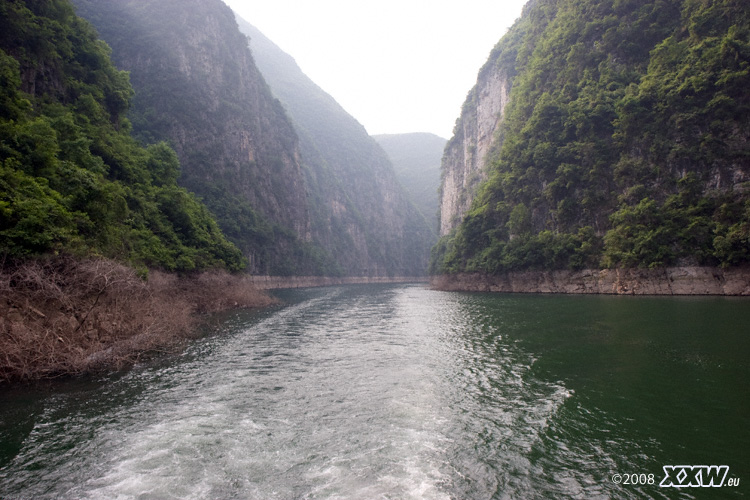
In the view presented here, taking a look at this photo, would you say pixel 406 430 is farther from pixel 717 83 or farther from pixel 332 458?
pixel 717 83

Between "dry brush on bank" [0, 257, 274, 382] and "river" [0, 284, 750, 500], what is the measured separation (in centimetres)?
97

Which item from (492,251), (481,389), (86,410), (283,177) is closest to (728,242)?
(492,251)

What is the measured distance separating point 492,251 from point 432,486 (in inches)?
2291

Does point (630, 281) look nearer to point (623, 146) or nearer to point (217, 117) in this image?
point (623, 146)

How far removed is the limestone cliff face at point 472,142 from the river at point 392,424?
274 feet

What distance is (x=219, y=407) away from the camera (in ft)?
33.2

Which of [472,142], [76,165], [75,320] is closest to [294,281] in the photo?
[472,142]

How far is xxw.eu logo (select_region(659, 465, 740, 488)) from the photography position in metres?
6.18

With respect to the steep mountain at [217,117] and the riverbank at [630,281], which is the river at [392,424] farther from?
the steep mountain at [217,117]

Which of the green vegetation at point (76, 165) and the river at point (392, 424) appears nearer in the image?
the river at point (392, 424)

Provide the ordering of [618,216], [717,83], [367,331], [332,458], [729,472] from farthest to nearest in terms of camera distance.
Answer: [618,216]
[717,83]
[367,331]
[332,458]
[729,472]

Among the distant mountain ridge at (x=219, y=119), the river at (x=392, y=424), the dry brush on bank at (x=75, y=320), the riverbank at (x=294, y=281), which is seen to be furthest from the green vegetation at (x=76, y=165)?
the distant mountain ridge at (x=219, y=119)

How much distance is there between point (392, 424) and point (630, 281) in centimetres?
4320

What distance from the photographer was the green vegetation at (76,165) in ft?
49.2
